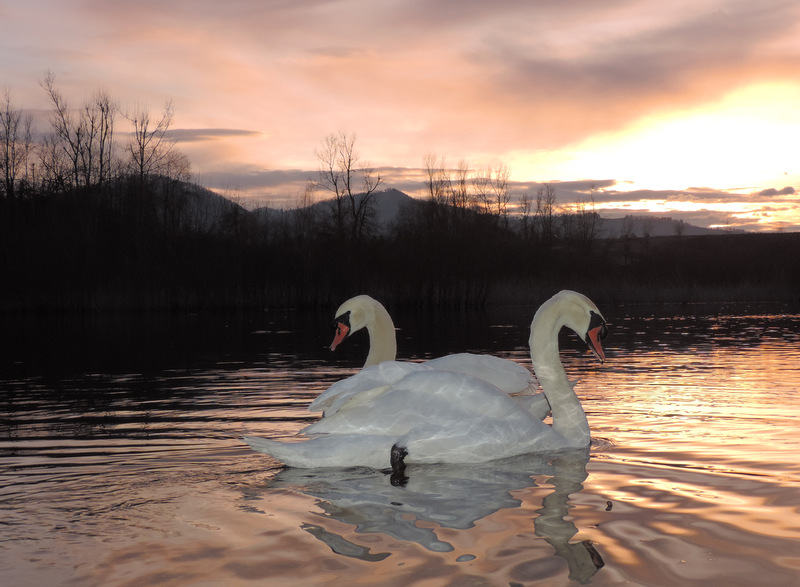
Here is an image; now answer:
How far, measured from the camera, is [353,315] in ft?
26.6

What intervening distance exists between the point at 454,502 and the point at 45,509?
7.56 ft

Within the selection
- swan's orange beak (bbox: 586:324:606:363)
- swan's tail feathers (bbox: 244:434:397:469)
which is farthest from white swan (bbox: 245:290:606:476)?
swan's orange beak (bbox: 586:324:606:363)

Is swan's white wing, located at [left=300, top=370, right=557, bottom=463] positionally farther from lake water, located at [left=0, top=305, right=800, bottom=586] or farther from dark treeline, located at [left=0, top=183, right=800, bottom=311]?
dark treeline, located at [left=0, top=183, right=800, bottom=311]

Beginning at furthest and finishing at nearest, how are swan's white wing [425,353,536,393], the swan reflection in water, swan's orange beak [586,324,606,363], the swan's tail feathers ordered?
swan's white wing [425,353,536,393], swan's orange beak [586,324,606,363], the swan's tail feathers, the swan reflection in water

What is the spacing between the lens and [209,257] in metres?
35.5

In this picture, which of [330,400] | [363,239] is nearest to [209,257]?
[363,239]

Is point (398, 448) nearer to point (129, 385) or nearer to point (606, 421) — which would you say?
point (606, 421)

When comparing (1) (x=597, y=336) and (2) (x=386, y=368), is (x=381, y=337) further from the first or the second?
(1) (x=597, y=336)

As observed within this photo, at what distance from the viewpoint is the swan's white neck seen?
Result: 6230mm

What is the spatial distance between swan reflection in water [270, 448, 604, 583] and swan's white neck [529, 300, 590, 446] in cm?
17

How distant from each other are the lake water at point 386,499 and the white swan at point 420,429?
0.50 ft

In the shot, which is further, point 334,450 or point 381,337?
point 381,337

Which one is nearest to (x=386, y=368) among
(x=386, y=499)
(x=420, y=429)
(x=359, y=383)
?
(x=359, y=383)

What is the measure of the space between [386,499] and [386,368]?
1.26 metres
